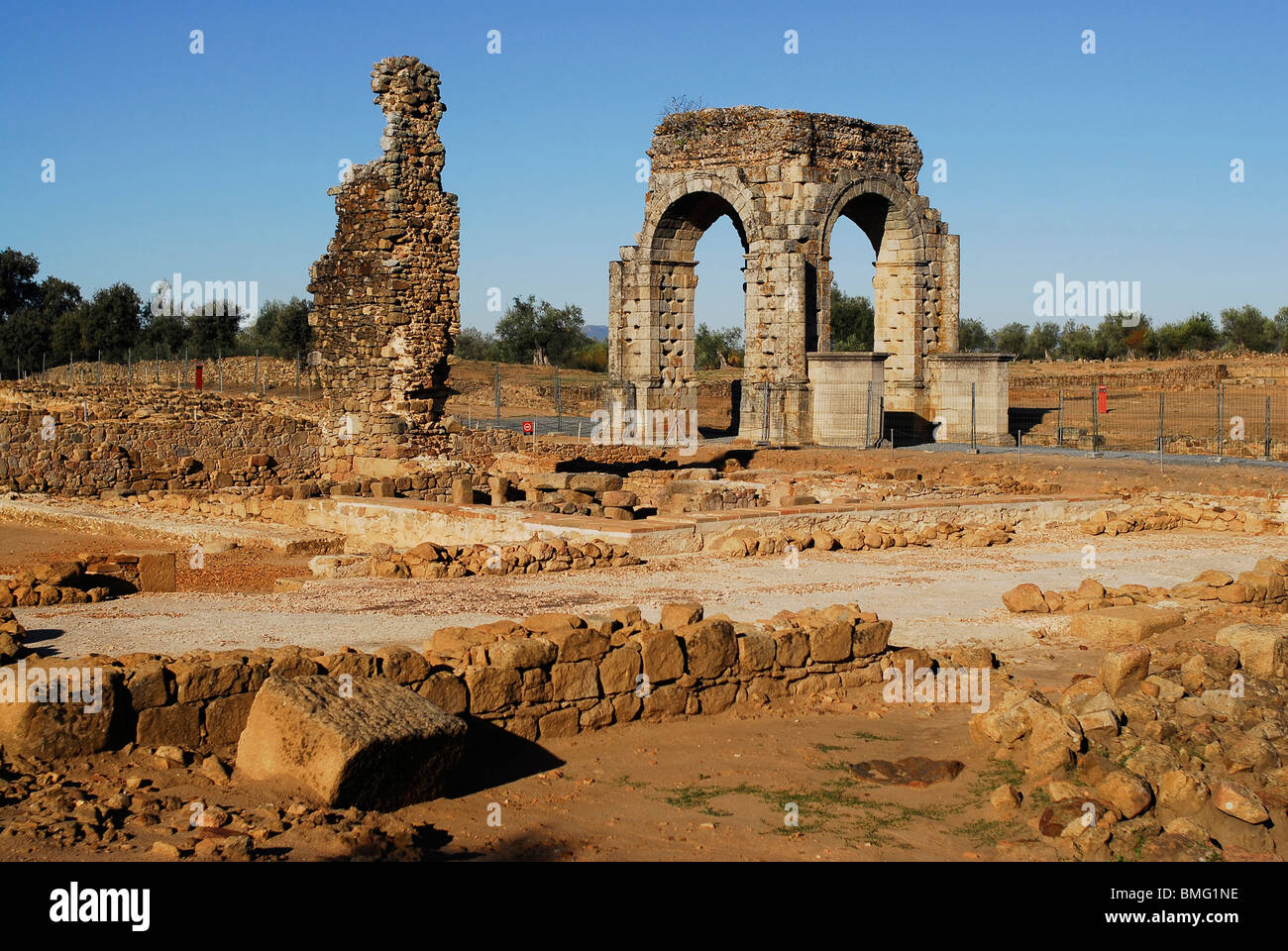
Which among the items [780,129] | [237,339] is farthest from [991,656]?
[237,339]

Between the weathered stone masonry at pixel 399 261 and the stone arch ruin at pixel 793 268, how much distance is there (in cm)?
910

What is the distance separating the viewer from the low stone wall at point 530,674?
590cm

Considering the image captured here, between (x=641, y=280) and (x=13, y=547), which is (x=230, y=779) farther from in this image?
(x=641, y=280)

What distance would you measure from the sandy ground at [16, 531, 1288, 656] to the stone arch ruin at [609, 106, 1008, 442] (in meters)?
12.6

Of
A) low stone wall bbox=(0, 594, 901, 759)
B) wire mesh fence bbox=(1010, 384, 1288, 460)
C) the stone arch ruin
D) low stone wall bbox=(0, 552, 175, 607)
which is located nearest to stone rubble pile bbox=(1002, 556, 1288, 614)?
low stone wall bbox=(0, 594, 901, 759)

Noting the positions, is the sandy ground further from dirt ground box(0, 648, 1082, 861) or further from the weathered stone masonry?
the weathered stone masonry

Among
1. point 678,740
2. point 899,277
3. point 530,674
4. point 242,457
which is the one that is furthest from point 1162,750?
point 899,277

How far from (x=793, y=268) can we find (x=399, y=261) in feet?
32.3

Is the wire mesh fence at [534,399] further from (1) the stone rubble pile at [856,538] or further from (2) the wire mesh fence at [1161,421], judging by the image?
(1) the stone rubble pile at [856,538]

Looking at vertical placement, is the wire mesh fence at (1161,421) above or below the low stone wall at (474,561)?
above

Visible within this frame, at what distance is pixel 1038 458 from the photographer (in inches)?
829

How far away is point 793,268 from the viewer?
989 inches

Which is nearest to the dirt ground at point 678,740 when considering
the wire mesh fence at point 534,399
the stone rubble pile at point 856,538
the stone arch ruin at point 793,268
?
the stone rubble pile at point 856,538

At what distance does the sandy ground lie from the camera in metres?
7.90
